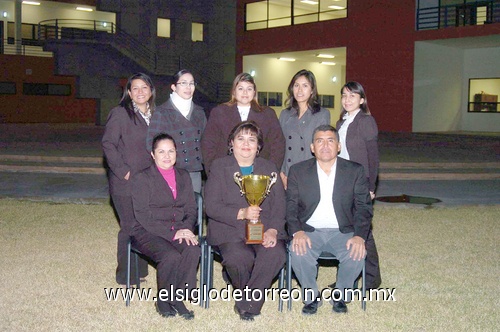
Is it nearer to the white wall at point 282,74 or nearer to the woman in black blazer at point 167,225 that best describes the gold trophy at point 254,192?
the woman in black blazer at point 167,225

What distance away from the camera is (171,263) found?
4375 millimetres

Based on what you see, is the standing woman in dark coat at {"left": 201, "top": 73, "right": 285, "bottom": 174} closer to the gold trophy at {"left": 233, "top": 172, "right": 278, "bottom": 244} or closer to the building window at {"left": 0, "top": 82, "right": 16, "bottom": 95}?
the gold trophy at {"left": 233, "top": 172, "right": 278, "bottom": 244}

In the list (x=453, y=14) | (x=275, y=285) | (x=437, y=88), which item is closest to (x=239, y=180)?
(x=275, y=285)

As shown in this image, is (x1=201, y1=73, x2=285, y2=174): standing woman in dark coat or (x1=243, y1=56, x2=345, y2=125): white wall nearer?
(x1=201, y1=73, x2=285, y2=174): standing woman in dark coat

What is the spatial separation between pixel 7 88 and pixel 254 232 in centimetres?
3248

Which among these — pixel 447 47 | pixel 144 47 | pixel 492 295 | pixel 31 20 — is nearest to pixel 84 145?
pixel 144 47

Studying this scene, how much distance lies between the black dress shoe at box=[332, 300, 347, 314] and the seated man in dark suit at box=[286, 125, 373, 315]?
1cm

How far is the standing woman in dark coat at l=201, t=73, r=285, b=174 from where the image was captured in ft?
17.6

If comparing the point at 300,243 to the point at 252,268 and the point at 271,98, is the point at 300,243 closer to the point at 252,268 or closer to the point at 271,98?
the point at 252,268

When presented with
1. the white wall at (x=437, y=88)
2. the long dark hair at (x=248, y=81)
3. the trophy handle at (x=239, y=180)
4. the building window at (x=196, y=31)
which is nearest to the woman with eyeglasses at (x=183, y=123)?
the long dark hair at (x=248, y=81)

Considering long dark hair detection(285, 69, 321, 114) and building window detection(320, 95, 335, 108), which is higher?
building window detection(320, 95, 335, 108)

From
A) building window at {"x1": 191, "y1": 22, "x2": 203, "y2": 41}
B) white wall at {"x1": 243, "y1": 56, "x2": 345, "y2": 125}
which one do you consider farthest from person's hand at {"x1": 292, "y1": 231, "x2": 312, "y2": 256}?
building window at {"x1": 191, "y1": 22, "x2": 203, "y2": 41}

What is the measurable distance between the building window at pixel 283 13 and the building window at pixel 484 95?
7657 mm

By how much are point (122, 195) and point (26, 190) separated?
6.14 metres
